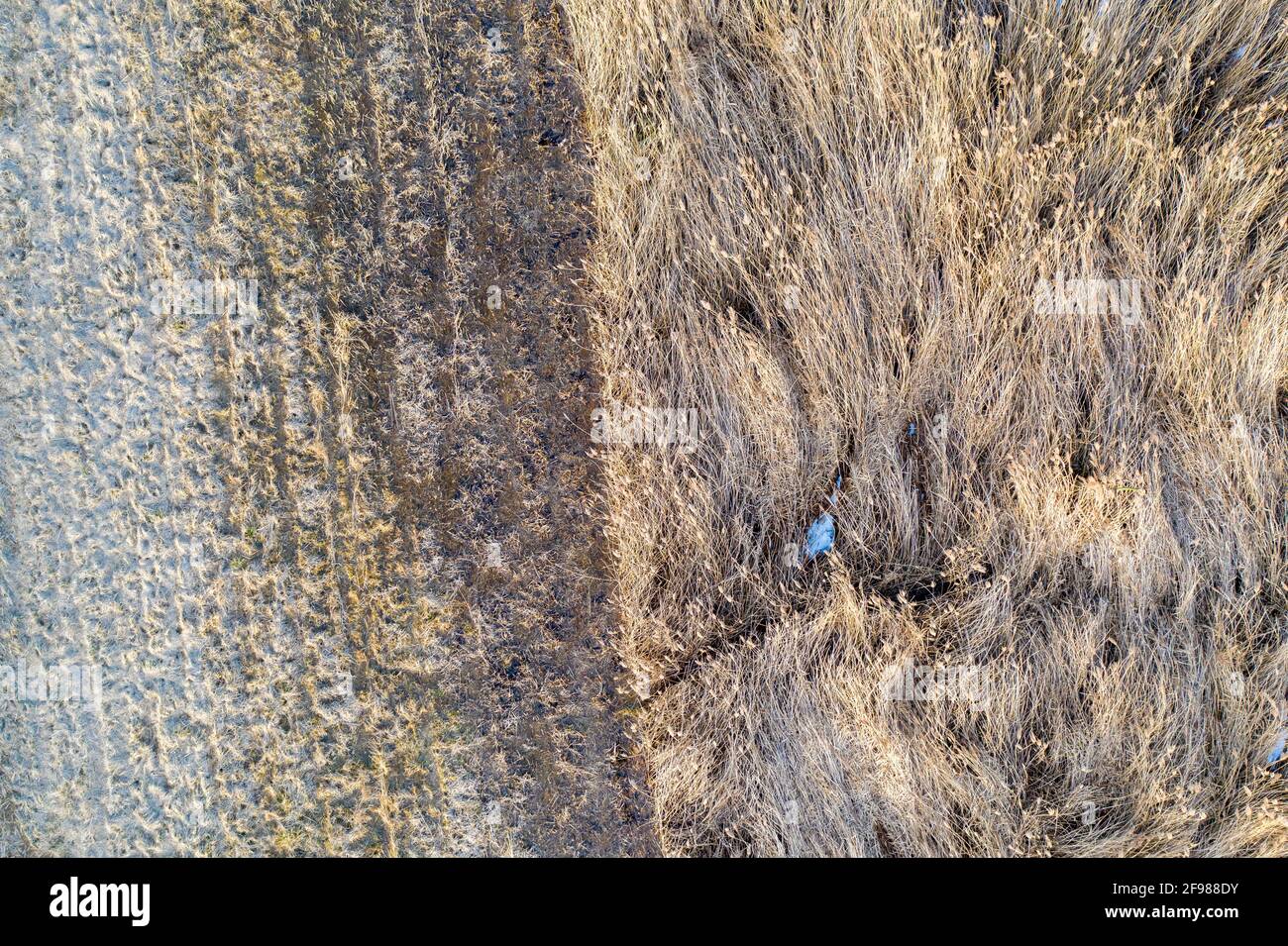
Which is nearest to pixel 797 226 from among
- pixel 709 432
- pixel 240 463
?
pixel 709 432

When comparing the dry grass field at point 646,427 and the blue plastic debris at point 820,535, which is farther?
the blue plastic debris at point 820,535

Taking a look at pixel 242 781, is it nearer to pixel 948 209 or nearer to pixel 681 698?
pixel 681 698

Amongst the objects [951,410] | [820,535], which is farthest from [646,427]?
[951,410]

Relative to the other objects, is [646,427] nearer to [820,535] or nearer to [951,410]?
[820,535]

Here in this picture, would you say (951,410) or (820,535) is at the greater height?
(951,410)
